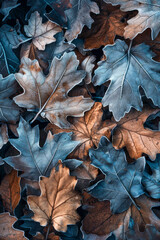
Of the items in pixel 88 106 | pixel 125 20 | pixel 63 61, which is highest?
pixel 125 20

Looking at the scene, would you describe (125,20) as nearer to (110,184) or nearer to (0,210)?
(110,184)

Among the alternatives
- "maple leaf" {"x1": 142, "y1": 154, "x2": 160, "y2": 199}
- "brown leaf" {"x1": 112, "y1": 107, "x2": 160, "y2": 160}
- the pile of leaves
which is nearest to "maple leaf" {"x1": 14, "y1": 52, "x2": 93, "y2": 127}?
the pile of leaves

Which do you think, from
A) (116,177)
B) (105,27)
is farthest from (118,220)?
(105,27)

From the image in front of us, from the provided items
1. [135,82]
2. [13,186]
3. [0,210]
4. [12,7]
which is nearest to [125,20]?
[135,82]

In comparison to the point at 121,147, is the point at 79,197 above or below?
below

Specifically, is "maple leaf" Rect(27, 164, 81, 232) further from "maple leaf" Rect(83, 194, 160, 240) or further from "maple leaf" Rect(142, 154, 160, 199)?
"maple leaf" Rect(142, 154, 160, 199)

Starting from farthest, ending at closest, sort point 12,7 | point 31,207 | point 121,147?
point 12,7 → point 121,147 → point 31,207

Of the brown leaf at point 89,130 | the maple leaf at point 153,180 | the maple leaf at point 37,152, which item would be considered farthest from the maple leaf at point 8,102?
the maple leaf at point 153,180
